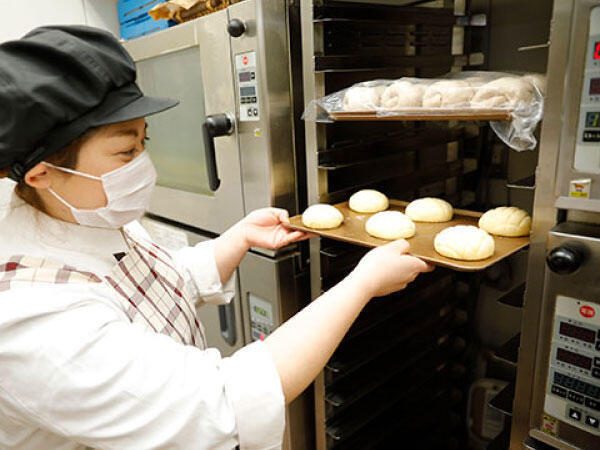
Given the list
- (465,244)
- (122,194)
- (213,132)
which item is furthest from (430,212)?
(122,194)

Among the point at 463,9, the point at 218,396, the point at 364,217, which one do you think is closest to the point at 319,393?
the point at 364,217

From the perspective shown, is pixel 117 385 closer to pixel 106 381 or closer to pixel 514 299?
pixel 106 381

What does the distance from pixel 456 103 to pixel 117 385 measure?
0.93 meters

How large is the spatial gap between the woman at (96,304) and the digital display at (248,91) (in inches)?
19.3

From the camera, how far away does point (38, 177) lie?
0.86 m

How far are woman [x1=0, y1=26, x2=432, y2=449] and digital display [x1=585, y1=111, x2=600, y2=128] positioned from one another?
1.42 feet

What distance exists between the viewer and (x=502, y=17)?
1.57 m

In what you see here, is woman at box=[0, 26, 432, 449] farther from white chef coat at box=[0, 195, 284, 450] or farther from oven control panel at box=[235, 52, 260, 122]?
oven control panel at box=[235, 52, 260, 122]

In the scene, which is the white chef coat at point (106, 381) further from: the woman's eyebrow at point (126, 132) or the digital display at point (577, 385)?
the digital display at point (577, 385)

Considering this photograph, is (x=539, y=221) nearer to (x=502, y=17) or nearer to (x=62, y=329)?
(x=62, y=329)

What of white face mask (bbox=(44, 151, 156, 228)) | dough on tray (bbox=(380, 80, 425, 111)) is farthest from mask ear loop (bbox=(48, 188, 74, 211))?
dough on tray (bbox=(380, 80, 425, 111))

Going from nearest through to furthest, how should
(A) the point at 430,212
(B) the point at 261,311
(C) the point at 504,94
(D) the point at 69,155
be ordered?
(D) the point at 69,155 → (C) the point at 504,94 → (A) the point at 430,212 → (B) the point at 261,311

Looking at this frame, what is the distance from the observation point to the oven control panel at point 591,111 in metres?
0.74

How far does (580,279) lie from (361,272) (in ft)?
1.38
